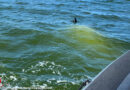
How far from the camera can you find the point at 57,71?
631 centimetres

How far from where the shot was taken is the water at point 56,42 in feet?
20.0

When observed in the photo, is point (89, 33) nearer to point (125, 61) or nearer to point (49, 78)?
point (49, 78)

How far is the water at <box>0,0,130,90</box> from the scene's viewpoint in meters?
6.09

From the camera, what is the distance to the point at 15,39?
8.70 meters

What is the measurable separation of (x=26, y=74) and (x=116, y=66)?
2.85 m

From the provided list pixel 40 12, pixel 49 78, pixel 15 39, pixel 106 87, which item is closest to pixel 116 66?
pixel 106 87

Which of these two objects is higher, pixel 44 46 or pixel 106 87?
pixel 106 87

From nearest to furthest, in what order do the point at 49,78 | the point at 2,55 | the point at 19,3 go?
the point at 49,78, the point at 2,55, the point at 19,3

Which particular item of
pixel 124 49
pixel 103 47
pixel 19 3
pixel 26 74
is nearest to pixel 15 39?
pixel 26 74

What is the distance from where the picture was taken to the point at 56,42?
8.49 m

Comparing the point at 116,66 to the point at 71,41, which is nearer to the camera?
the point at 116,66

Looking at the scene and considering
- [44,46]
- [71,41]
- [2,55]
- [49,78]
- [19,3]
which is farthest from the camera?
[19,3]

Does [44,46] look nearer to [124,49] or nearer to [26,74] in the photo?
[26,74]

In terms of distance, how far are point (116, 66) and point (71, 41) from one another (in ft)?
14.8
